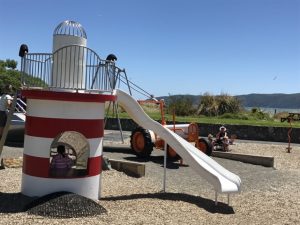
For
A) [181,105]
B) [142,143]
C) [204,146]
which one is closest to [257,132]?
[181,105]

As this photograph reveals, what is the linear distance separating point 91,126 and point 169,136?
1987mm

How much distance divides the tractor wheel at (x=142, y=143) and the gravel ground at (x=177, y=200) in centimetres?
119

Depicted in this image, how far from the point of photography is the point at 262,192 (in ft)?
36.7

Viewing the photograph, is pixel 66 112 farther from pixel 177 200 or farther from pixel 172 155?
pixel 172 155

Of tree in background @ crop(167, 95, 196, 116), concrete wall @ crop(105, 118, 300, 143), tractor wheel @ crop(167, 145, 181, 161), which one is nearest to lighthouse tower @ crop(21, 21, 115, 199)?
tractor wheel @ crop(167, 145, 181, 161)

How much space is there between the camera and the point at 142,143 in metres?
15.6

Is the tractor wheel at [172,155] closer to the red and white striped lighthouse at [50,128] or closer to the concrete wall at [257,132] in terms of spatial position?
the red and white striped lighthouse at [50,128]

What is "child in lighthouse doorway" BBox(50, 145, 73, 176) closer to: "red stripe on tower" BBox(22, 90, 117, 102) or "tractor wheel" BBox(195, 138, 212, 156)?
"red stripe on tower" BBox(22, 90, 117, 102)

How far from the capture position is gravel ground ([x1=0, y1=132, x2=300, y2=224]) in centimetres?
788

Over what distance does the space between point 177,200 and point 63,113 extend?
291 cm

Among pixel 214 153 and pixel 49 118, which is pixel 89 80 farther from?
pixel 214 153

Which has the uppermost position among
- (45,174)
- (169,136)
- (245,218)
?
(169,136)

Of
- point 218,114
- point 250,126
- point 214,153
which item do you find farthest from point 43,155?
point 218,114

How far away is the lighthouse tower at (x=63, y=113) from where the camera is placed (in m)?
8.51
